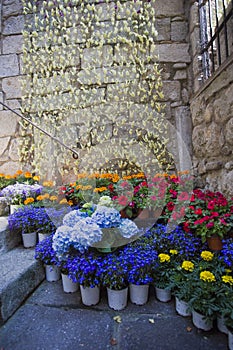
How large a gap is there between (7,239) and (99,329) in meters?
0.95

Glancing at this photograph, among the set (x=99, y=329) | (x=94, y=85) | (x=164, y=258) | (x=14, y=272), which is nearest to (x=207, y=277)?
(x=164, y=258)

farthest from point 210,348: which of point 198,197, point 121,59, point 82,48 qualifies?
point 82,48

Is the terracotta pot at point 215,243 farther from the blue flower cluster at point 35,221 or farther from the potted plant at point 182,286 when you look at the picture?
the blue flower cluster at point 35,221

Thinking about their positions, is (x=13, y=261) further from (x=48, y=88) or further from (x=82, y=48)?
(x=82, y=48)

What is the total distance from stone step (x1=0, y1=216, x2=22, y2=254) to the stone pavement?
0.49 m

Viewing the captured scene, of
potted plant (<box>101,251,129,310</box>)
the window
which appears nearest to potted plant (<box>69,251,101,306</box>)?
potted plant (<box>101,251,129,310</box>)

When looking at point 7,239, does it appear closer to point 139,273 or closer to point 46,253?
point 46,253

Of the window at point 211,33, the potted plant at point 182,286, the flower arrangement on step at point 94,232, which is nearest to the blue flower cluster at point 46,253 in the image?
the flower arrangement on step at point 94,232

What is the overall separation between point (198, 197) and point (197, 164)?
0.87m

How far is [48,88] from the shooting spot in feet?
9.10

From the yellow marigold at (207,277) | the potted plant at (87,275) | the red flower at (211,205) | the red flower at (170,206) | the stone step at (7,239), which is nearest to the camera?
the yellow marigold at (207,277)

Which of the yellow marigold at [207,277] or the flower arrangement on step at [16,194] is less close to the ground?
the flower arrangement on step at [16,194]

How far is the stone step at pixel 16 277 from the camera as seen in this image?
1150 millimetres

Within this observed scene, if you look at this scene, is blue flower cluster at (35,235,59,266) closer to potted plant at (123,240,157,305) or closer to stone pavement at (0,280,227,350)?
stone pavement at (0,280,227,350)
